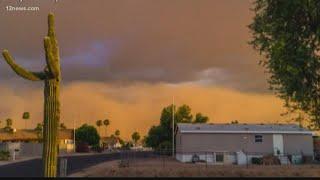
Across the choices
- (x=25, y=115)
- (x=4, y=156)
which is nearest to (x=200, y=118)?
(x=4, y=156)

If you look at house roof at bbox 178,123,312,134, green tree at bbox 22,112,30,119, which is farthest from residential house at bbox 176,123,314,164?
green tree at bbox 22,112,30,119

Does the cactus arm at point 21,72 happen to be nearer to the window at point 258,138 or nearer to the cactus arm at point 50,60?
the cactus arm at point 50,60

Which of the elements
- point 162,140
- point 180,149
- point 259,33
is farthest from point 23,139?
point 259,33

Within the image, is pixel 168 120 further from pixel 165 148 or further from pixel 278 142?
pixel 278 142

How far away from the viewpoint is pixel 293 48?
2600 cm

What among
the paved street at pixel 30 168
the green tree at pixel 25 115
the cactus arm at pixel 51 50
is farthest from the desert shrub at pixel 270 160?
the green tree at pixel 25 115

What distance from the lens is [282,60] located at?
25.7 m

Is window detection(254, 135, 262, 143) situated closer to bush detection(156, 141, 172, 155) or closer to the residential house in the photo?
the residential house

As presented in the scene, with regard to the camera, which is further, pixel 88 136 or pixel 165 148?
pixel 88 136

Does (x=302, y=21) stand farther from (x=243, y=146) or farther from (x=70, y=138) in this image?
(x=70, y=138)

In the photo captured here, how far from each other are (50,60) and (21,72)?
1211 millimetres

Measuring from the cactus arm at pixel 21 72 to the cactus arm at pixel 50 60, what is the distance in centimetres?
55

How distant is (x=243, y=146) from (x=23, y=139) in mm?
80900

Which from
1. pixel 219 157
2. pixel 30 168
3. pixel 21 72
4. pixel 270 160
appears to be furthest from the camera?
pixel 219 157
